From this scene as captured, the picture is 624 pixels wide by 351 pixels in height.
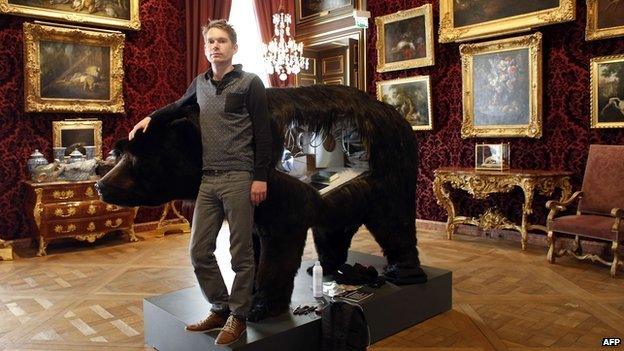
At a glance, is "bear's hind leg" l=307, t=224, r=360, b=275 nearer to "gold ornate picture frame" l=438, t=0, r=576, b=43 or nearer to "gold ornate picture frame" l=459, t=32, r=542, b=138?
"gold ornate picture frame" l=459, t=32, r=542, b=138

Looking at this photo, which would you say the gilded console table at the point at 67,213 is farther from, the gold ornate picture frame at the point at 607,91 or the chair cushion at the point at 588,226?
the gold ornate picture frame at the point at 607,91

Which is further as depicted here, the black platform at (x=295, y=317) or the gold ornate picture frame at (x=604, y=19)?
the gold ornate picture frame at (x=604, y=19)

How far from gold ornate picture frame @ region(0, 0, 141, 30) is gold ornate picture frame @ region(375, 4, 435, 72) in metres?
3.43

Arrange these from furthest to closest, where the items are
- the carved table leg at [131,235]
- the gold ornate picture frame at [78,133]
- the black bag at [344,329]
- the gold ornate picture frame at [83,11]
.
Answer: the carved table leg at [131,235] < the gold ornate picture frame at [78,133] < the gold ornate picture frame at [83,11] < the black bag at [344,329]

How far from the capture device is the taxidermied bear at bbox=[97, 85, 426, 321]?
263 centimetres

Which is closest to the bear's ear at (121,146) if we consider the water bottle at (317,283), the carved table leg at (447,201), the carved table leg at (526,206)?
the water bottle at (317,283)

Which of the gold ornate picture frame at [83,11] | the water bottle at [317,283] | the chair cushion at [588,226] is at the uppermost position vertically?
the gold ornate picture frame at [83,11]

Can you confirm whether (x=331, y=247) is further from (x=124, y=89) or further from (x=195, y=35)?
(x=195, y=35)

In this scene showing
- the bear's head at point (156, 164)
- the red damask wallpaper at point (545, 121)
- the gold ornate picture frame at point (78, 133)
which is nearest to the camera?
the bear's head at point (156, 164)

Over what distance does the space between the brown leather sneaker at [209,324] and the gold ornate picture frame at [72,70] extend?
187 inches

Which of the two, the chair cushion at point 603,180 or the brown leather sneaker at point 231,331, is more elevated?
the chair cushion at point 603,180

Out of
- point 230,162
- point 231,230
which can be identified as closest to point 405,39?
point 230,162

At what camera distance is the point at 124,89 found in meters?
7.09

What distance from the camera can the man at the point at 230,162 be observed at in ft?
8.18
